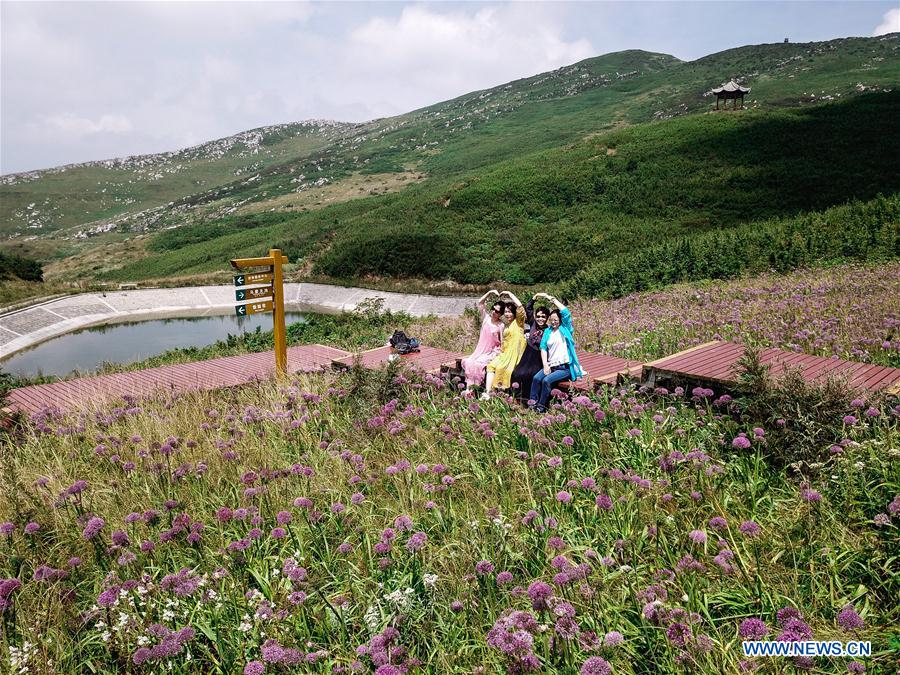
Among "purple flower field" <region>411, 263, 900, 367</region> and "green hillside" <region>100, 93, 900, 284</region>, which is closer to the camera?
"purple flower field" <region>411, 263, 900, 367</region>

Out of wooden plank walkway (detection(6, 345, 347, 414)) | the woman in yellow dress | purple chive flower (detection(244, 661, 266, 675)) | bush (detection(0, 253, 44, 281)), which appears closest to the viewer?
purple chive flower (detection(244, 661, 266, 675))

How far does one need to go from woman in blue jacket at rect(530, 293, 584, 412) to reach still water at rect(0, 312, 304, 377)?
56.6ft

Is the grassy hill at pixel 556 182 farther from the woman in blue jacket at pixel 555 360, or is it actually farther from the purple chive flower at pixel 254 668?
the purple chive flower at pixel 254 668

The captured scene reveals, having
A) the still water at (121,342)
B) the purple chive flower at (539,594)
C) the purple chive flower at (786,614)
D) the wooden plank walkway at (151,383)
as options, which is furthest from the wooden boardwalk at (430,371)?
the still water at (121,342)

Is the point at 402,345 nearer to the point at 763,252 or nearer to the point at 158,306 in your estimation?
the point at 763,252

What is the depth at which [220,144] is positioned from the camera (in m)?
193

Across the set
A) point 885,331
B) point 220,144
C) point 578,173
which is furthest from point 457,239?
point 220,144

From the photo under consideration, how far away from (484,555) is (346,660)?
0.76m

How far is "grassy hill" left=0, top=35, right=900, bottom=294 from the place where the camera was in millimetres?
33156

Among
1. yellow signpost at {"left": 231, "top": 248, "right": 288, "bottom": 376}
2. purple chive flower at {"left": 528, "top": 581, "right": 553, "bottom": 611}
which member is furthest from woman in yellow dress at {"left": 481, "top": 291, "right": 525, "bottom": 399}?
purple chive flower at {"left": 528, "top": 581, "right": 553, "bottom": 611}

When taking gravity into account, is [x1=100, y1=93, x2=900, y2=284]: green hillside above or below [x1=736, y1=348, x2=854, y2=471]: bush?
above

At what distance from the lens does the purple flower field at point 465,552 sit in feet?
6.65

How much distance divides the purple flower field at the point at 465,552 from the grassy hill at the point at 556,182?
27.5m

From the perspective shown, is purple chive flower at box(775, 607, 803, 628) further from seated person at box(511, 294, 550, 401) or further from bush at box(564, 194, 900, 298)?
bush at box(564, 194, 900, 298)
